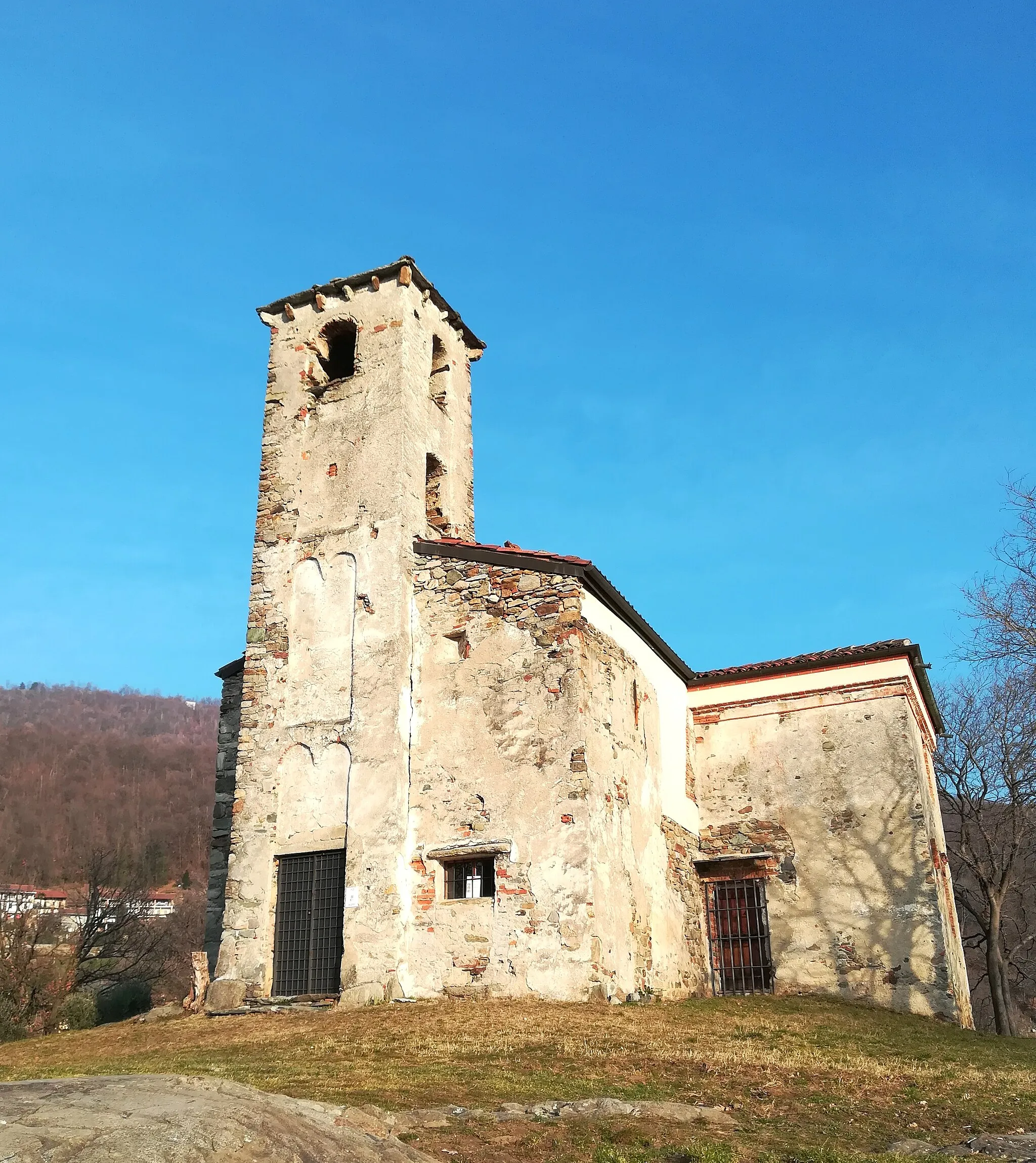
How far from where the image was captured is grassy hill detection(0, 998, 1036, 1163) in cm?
680

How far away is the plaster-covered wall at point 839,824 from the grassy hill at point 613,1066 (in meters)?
2.56

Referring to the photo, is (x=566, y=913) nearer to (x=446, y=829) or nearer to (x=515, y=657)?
(x=446, y=829)

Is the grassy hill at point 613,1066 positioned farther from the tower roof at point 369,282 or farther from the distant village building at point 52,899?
the distant village building at point 52,899

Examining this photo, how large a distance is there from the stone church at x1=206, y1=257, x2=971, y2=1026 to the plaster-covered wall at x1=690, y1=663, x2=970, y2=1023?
0.04 m

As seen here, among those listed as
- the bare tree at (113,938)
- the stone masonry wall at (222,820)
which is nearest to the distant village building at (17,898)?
the bare tree at (113,938)

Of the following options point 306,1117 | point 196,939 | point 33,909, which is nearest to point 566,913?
point 306,1117

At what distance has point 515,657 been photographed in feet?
49.9

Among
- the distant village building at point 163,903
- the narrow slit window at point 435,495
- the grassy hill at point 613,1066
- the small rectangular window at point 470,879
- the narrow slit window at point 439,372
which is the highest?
the narrow slit window at point 439,372

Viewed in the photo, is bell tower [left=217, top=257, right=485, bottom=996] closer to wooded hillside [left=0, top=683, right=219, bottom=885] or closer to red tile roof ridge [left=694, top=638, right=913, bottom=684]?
red tile roof ridge [left=694, top=638, right=913, bottom=684]

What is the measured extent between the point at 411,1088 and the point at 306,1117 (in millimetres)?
3124

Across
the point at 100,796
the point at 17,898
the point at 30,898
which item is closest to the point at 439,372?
the point at 30,898

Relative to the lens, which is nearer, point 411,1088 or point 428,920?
point 411,1088

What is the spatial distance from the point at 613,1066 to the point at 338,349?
46.2 feet

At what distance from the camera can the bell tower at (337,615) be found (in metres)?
14.9
